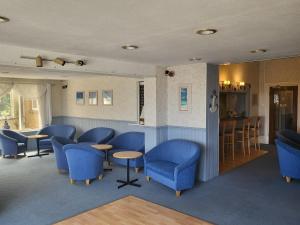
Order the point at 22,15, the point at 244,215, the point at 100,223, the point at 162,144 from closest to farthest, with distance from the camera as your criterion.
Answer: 1. the point at 22,15
2. the point at 100,223
3. the point at 244,215
4. the point at 162,144

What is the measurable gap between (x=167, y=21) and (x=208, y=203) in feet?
9.39

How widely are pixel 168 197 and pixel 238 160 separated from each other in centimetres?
316

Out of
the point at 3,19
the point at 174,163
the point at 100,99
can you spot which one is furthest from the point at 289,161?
the point at 100,99

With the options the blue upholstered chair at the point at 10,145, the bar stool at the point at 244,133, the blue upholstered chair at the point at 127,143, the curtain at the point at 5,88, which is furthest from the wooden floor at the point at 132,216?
the curtain at the point at 5,88

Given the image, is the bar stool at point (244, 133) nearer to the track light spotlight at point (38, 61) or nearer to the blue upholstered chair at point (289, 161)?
the blue upholstered chair at point (289, 161)

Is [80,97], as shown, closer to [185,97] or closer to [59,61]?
[185,97]

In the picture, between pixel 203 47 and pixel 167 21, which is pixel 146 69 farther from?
pixel 167 21

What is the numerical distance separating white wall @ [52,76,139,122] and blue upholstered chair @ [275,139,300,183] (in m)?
3.56

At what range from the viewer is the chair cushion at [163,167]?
4234 mm

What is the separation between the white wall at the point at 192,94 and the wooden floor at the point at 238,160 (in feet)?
4.94

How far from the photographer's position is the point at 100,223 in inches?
128

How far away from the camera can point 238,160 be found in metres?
6.55

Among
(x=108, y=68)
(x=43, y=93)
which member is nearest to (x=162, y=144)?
(x=108, y=68)

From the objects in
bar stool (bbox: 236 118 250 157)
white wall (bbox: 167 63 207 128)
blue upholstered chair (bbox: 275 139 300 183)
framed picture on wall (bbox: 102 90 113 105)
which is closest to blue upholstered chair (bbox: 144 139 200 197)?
white wall (bbox: 167 63 207 128)
